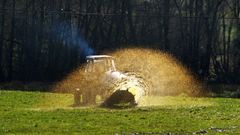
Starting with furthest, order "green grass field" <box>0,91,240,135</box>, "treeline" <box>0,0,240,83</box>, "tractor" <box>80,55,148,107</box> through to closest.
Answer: "treeline" <box>0,0,240,83</box> < "tractor" <box>80,55,148,107</box> < "green grass field" <box>0,91,240,135</box>

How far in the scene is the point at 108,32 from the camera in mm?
77688

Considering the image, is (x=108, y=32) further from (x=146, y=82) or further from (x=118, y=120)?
(x=118, y=120)

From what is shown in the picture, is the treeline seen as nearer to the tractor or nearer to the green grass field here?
the tractor

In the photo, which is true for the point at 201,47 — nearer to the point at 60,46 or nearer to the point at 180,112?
the point at 60,46

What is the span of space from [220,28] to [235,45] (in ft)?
14.2

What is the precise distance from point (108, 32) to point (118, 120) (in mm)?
54981

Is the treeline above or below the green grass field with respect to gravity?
above

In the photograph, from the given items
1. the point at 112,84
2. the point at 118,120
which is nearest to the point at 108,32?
the point at 112,84

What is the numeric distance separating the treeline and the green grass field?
43155 mm

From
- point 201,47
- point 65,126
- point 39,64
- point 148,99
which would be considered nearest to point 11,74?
point 39,64

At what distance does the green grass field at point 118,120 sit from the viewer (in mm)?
19891

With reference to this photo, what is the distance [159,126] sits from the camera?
70.1 feet

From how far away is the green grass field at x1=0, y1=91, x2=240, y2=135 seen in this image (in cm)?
1989

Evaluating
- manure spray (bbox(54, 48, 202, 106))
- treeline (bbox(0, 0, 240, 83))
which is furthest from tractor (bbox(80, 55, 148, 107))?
treeline (bbox(0, 0, 240, 83))
